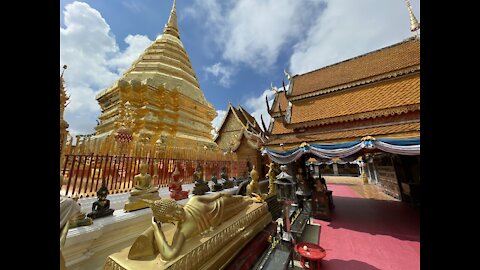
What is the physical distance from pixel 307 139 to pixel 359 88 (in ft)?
12.9

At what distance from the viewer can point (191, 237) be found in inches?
81.1

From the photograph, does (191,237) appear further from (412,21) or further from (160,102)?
(412,21)

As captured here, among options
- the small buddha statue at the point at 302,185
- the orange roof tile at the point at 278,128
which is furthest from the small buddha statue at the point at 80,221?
the orange roof tile at the point at 278,128

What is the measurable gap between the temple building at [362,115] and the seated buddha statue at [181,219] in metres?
4.22

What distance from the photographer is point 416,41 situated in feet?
27.6

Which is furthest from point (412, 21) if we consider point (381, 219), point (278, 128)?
point (381, 219)

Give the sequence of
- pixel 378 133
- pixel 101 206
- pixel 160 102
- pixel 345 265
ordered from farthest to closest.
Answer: pixel 160 102
pixel 378 133
pixel 345 265
pixel 101 206

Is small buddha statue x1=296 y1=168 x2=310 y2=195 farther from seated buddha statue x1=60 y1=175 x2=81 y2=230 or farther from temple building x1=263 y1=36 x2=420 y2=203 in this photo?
seated buddha statue x1=60 y1=175 x2=81 y2=230

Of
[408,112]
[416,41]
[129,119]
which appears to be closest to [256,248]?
[408,112]

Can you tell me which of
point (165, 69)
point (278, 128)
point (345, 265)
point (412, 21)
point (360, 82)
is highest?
point (412, 21)

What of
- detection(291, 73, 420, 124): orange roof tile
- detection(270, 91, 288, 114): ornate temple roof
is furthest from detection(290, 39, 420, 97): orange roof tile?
detection(270, 91, 288, 114): ornate temple roof

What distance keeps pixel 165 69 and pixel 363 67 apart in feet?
38.7
